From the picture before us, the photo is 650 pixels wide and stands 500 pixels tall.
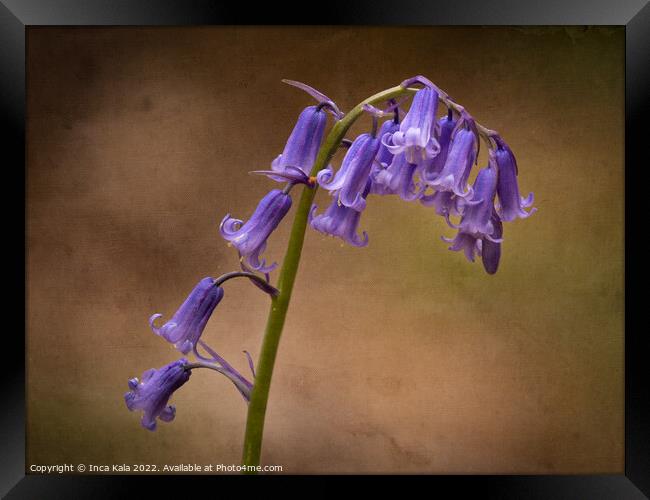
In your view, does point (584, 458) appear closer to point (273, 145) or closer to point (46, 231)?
point (273, 145)

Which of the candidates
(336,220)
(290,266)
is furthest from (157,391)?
(336,220)

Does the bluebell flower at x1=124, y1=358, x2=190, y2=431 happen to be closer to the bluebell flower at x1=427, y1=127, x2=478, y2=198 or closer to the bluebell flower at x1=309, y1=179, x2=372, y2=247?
the bluebell flower at x1=309, y1=179, x2=372, y2=247

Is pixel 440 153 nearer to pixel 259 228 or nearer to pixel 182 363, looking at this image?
pixel 259 228

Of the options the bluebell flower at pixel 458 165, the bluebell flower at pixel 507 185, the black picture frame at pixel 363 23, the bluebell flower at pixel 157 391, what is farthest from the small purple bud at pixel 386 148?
the bluebell flower at pixel 157 391

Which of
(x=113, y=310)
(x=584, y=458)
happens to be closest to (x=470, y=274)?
(x=584, y=458)

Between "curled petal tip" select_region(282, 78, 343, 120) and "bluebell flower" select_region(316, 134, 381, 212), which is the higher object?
"curled petal tip" select_region(282, 78, 343, 120)

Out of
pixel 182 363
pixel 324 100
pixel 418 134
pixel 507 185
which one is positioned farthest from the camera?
pixel 182 363

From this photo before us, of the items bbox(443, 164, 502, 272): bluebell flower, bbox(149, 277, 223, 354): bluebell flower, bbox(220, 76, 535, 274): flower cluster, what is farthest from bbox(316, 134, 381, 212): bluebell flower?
bbox(149, 277, 223, 354): bluebell flower
